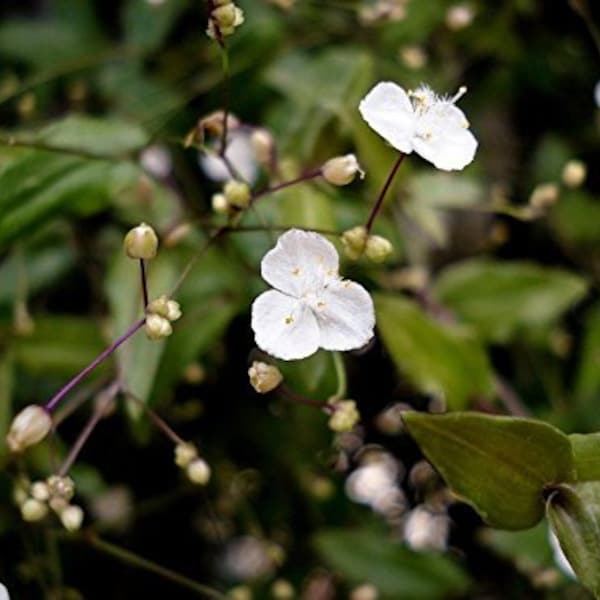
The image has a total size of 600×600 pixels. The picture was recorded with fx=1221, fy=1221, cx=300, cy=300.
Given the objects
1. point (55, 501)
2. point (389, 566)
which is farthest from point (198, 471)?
point (389, 566)

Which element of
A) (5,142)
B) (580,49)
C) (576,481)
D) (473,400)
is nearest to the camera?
(576,481)

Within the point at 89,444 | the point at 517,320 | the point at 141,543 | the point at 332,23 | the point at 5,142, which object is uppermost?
the point at 5,142

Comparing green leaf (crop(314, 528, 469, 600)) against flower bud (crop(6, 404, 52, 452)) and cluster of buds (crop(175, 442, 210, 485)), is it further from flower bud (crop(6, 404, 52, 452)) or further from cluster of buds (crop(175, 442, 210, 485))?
flower bud (crop(6, 404, 52, 452))

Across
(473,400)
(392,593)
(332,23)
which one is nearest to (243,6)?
(332,23)

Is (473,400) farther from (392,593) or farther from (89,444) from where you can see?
(89,444)

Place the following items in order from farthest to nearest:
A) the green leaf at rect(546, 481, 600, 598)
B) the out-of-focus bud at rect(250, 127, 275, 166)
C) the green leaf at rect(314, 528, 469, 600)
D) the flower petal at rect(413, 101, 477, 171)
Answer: the green leaf at rect(314, 528, 469, 600) → the out-of-focus bud at rect(250, 127, 275, 166) → the flower petal at rect(413, 101, 477, 171) → the green leaf at rect(546, 481, 600, 598)

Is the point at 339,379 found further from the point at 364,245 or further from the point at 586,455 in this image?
the point at 586,455

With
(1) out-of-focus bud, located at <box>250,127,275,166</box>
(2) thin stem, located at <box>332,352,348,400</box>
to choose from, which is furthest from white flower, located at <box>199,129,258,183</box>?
(2) thin stem, located at <box>332,352,348,400</box>
